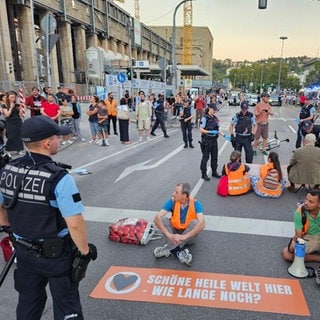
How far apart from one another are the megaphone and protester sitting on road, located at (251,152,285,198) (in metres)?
2.83

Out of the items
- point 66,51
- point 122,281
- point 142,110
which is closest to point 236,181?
point 122,281

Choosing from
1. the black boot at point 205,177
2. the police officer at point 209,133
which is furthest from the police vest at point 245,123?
the black boot at point 205,177

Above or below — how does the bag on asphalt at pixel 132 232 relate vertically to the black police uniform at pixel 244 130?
below

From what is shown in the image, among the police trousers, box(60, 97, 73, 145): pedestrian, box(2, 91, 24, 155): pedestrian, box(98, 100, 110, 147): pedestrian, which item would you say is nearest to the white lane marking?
the police trousers

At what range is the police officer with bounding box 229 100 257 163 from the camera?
838 centimetres

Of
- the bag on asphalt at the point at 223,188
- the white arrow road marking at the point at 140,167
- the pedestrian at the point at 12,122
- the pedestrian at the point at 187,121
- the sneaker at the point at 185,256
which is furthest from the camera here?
the pedestrian at the point at 187,121

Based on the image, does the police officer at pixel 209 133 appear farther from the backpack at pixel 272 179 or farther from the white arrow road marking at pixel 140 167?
the white arrow road marking at pixel 140 167

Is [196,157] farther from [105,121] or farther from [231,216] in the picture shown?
[231,216]

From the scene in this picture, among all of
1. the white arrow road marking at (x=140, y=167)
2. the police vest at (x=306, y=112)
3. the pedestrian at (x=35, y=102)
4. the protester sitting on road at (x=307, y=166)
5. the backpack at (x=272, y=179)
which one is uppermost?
the pedestrian at (x=35, y=102)

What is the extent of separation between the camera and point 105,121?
12984 mm

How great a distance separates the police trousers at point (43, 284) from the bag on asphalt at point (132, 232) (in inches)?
88.3

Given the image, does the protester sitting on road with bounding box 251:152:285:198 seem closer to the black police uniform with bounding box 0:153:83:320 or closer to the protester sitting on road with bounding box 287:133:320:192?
the protester sitting on road with bounding box 287:133:320:192

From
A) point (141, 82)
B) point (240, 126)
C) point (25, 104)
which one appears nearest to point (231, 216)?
point (240, 126)

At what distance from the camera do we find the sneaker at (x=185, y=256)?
4261mm
